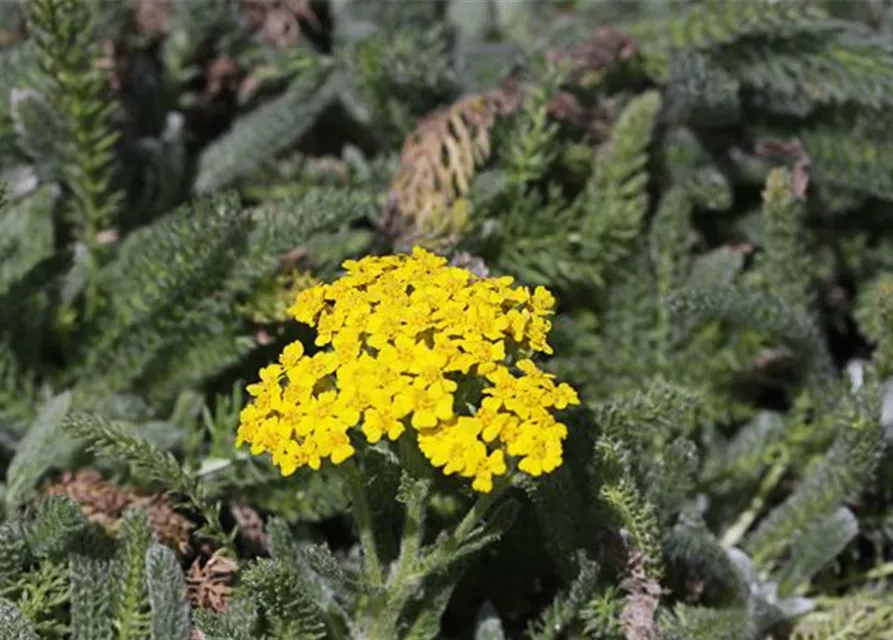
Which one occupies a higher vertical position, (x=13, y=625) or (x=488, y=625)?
(x=13, y=625)

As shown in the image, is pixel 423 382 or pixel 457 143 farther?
pixel 457 143

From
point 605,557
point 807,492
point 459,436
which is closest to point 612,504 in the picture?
point 605,557

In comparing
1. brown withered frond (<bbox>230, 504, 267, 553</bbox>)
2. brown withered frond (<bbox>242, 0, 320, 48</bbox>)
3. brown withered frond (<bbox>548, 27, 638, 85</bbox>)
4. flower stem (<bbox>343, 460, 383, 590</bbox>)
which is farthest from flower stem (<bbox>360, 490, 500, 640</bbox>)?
brown withered frond (<bbox>242, 0, 320, 48</bbox>)

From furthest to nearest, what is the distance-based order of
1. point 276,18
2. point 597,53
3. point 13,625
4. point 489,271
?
point 276,18, point 597,53, point 489,271, point 13,625

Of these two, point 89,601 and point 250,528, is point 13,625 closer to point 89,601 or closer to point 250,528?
point 89,601

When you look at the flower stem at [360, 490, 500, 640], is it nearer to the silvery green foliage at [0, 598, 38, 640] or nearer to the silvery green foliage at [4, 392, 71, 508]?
the silvery green foliage at [0, 598, 38, 640]

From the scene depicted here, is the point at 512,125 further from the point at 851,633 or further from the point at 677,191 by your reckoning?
the point at 851,633

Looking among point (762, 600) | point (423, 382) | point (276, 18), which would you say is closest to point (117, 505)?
point (423, 382)
